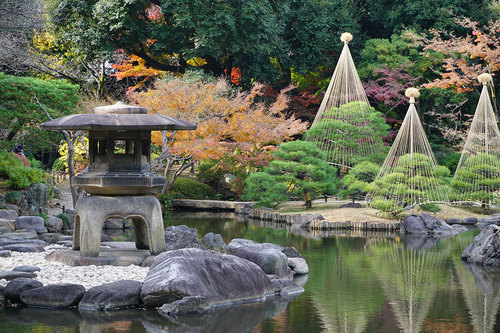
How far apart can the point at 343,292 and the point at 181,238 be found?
10.5 ft

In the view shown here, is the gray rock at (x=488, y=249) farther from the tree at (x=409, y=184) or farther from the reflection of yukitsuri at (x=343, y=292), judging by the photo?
the tree at (x=409, y=184)

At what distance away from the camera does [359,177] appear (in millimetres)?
20359

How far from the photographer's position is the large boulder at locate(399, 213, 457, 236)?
17.5m

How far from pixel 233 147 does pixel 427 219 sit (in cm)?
710

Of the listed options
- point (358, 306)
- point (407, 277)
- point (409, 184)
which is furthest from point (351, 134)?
point (358, 306)

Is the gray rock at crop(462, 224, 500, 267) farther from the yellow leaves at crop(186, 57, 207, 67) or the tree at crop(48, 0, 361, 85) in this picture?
the yellow leaves at crop(186, 57, 207, 67)

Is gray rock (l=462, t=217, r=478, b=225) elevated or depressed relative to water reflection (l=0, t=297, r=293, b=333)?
elevated

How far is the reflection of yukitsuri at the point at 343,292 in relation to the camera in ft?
27.4

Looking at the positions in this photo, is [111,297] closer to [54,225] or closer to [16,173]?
[54,225]

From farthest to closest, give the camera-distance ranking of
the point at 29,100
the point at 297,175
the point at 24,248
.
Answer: the point at 297,175 < the point at 29,100 < the point at 24,248

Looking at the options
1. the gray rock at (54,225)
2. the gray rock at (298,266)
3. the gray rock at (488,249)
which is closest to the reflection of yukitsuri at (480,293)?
the gray rock at (488,249)

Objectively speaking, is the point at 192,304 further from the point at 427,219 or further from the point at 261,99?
the point at 261,99

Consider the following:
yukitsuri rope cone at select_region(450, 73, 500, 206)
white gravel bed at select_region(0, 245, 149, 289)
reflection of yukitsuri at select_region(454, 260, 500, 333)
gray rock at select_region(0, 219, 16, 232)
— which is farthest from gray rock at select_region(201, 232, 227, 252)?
yukitsuri rope cone at select_region(450, 73, 500, 206)

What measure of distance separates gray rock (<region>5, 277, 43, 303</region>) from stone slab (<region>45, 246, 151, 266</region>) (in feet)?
4.05
